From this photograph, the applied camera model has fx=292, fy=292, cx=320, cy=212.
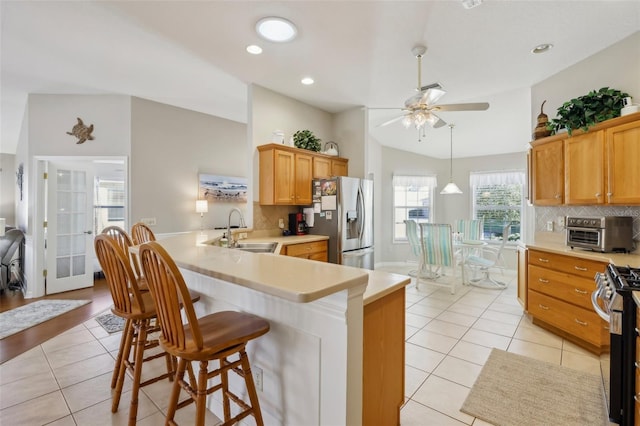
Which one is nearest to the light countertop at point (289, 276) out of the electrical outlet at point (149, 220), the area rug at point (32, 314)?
the area rug at point (32, 314)

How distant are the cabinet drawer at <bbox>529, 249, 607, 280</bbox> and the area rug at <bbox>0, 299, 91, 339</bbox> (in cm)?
549

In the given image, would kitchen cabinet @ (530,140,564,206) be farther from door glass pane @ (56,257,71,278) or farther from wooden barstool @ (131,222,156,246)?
door glass pane @ (56,257,71,278)

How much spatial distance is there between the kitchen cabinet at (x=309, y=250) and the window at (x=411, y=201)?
3.16 meters

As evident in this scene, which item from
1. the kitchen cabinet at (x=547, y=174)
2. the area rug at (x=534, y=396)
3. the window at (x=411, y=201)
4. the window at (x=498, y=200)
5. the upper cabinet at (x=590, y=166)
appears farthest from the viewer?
the window at (x=411, y=201)

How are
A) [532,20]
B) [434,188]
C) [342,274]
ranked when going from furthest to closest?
1. [434,188]
2. [532,20]
3. [342,274]

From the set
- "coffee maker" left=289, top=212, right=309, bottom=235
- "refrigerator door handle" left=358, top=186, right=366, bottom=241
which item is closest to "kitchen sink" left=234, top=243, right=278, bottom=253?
"coffee maker" left=289, top=212, right=309, bottom=235

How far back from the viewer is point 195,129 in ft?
16.7

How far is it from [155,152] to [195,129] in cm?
82

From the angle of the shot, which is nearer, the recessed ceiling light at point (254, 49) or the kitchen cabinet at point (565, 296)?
the kitchen cabinet at point (565, 296)

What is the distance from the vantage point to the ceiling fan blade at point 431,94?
2682 mm

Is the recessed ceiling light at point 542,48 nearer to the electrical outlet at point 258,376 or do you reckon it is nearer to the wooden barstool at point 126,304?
the electrical outlet at point 258,376

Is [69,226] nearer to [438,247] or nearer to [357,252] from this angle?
[357,252]

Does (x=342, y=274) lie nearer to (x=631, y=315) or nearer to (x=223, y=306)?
(x=223, y=306)

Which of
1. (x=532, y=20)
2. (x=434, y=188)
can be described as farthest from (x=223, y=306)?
(x=434, y=188)
